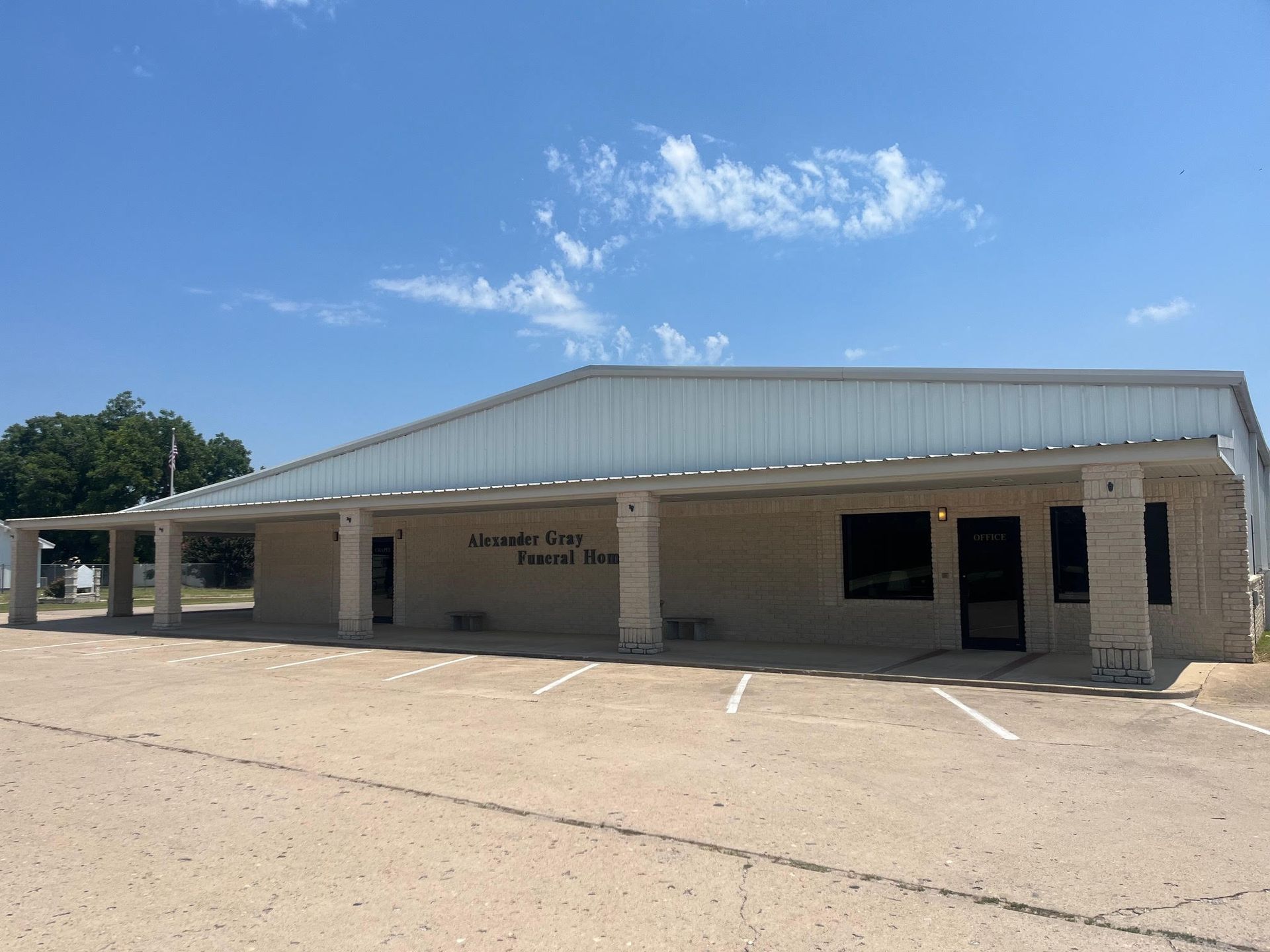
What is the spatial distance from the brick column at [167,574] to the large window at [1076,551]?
69.8 ft

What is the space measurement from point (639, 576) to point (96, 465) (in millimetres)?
65384

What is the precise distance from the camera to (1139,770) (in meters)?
7.19

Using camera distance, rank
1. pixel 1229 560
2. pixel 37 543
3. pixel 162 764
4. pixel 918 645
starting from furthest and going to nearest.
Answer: pixel 37 543 → pixel 918 645 → pixel 1229 560 → pixel 162 764

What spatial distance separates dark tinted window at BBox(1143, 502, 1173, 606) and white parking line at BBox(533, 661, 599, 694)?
9149mm

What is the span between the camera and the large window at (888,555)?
645 inches

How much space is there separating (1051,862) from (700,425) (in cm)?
1190

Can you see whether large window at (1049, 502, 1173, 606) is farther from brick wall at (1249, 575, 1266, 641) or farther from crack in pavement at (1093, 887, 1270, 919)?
crack in pavement at (1093, 887, 1270, 919)

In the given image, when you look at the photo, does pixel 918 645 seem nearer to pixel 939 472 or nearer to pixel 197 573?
pixel 939 472

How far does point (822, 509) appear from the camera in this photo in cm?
1727

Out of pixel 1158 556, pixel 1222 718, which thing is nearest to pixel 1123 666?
pixel 1222 718

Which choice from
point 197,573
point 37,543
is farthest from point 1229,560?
point 197,573

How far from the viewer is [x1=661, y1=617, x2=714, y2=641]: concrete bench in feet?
60.2

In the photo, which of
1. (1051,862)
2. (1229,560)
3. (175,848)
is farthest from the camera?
(1229,560)

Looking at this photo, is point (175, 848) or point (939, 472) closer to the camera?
point (175, 848)
